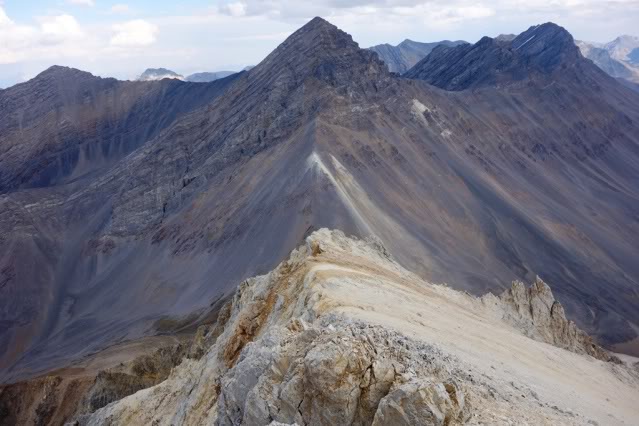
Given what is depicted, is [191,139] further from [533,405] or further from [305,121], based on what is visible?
[533,405]

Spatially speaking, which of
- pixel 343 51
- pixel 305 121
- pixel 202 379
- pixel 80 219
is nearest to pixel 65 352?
pixel 80 219

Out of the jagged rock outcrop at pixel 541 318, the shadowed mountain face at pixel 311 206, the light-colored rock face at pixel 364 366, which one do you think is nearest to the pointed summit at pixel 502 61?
the shadowed mountain face at pixel 311 206

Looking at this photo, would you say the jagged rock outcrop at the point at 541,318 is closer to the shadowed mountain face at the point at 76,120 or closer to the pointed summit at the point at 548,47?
the shadowed mountain face at the point at 76,120

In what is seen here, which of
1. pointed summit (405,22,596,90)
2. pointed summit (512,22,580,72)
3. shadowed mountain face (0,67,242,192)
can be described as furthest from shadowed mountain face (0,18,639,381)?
pointed summit (512,22,580,72)

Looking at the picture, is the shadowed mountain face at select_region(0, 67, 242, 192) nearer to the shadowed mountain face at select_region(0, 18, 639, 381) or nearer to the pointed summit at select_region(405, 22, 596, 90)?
the shadowed mountain face at select_region(0, 18, 639, 381)

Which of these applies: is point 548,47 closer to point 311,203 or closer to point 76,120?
point 311,203

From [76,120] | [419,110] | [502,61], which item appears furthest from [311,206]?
[76,120]
